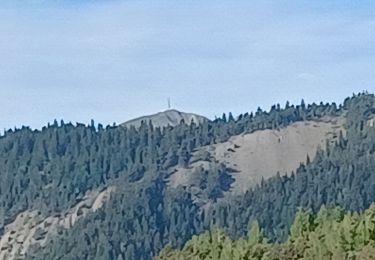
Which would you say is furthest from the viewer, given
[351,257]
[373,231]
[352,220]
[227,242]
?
[227,242]

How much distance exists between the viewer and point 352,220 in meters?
144

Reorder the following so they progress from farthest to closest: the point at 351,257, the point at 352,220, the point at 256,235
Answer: the point at 256,235, the point at 352,220, the point at 351,257

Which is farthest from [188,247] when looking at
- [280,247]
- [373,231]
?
[373,231]

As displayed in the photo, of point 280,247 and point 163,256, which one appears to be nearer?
point 280,247

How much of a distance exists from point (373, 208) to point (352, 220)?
25.0 ft

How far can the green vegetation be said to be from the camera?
13125cm

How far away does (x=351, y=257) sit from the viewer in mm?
126750

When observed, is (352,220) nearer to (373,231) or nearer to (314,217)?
(373,231)

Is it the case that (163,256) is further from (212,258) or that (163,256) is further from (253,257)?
(253,257)

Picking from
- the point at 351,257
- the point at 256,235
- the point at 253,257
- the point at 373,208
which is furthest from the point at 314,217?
the point at 351,257

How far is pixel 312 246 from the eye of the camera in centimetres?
13662

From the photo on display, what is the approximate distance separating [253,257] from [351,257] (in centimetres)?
1588

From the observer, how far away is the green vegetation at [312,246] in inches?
5167

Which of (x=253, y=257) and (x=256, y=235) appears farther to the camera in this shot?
(x=256, y=235)
